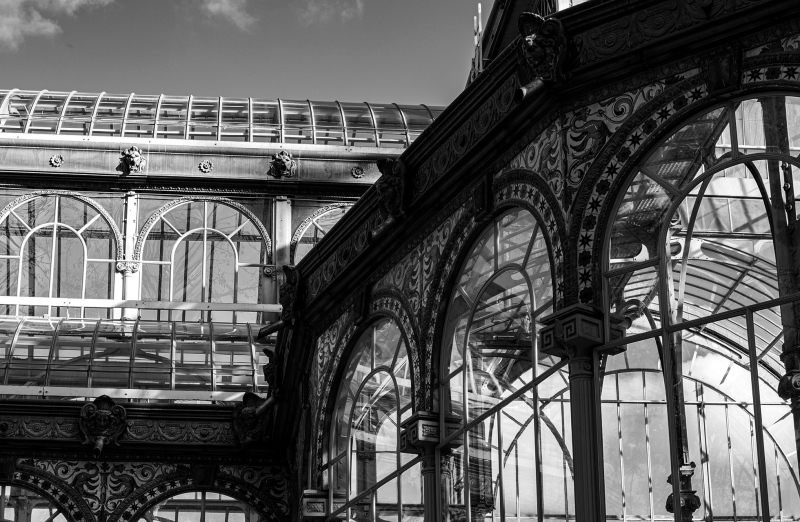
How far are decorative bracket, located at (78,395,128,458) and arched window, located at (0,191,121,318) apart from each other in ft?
15.6

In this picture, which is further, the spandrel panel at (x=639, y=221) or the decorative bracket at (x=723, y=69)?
the spandrel panel at (x=639, y=221)

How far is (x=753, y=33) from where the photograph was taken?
13969 millimetres

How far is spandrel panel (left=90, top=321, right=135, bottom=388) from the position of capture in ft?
83.2

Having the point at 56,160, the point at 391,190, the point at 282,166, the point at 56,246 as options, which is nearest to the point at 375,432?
the point at 391,190

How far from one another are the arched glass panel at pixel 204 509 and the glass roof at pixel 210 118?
792 centimetres

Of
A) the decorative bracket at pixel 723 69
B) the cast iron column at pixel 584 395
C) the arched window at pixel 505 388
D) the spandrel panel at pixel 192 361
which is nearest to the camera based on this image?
the decorative bracket at pixel 723 69

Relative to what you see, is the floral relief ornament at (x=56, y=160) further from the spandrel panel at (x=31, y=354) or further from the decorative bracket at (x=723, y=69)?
the decorative bracket at (x=723, y=69)

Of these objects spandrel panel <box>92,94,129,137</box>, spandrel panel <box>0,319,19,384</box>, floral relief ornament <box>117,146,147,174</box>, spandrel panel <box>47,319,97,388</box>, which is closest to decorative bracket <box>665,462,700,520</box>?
spandrel panel <box>47,319,97,388</box>

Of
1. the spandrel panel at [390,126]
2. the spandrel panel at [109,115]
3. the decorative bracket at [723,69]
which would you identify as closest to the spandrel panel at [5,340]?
the spandrel panel at [109,115]

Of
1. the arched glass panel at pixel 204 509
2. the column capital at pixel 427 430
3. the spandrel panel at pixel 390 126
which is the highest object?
the spandrel panel at pixel 390 126

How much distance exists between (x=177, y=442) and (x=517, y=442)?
1032 cm

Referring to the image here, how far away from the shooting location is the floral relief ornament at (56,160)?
2894 centimetres

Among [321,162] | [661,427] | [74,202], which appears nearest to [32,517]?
[74,202]

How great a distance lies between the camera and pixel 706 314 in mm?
13781
